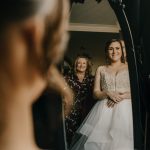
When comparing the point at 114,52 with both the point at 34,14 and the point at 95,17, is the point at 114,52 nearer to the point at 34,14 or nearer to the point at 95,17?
the point at 95,17

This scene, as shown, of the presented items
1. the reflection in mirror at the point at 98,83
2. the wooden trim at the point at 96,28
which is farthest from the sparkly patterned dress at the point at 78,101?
the wooden trim at the point at 96,28

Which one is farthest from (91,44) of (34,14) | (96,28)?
(34,14)

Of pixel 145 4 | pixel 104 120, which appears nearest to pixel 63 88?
pixel 104 120

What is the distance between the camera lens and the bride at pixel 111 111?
97cm

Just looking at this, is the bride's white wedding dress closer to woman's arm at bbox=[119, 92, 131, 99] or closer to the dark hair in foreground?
woman's arm at bbox=[119, 92, 131, 99]

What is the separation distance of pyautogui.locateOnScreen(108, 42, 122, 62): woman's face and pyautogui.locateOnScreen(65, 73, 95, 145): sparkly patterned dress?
7cm

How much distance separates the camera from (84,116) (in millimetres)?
944

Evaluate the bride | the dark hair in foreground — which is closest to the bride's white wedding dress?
the bride

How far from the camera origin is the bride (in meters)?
0.97

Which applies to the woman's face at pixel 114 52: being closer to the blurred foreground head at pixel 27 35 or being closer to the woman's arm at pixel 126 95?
the woman's arm at pixel 126 95

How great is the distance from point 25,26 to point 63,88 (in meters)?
0.21

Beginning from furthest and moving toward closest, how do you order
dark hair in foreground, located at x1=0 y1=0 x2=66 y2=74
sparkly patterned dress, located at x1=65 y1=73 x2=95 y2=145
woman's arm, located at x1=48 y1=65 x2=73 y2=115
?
1. sparkly patterned dress, located at x1=65 y1=73 x2=95 y2=145
2. woman's arm, located at x1=48 y1=65 x2=73 y2=115
3. dark hair in foreground, located at x1=0 y1=0 x2=66 y2=74

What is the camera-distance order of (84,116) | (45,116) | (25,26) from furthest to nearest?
(84,116) < (45,116) < (25,26)

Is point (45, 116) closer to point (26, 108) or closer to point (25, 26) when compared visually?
point (26, 108)
